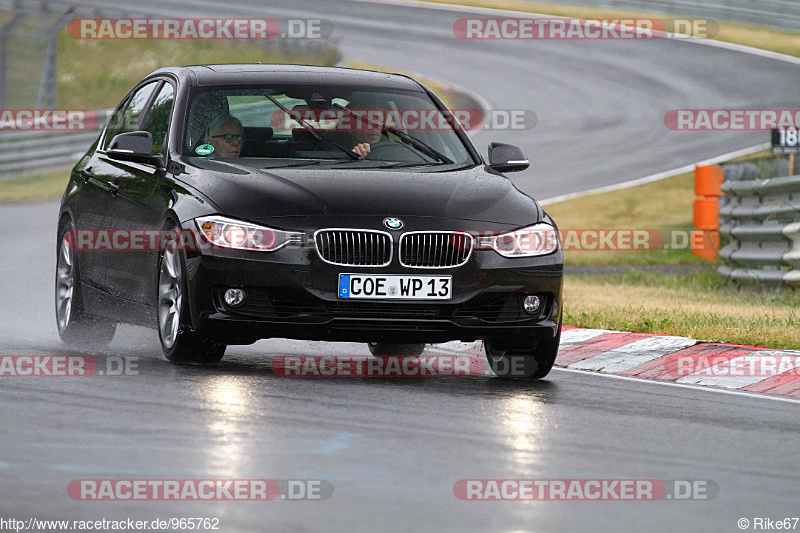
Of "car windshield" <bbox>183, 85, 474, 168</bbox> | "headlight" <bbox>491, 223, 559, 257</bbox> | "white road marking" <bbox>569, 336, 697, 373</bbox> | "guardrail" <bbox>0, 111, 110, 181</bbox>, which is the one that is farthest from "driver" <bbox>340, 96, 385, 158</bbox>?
"guardrail" <bbox>0, 111, 110, 181</bbox>

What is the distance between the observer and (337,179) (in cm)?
891

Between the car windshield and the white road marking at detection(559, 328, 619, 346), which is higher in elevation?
the car windshield

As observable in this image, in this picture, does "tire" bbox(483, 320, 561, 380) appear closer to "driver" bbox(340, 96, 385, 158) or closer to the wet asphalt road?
the wet asphalt road

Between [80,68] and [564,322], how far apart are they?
33.2 meters

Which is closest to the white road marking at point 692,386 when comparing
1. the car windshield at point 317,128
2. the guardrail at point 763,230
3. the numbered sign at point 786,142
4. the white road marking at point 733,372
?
the white road marking at point 733,372

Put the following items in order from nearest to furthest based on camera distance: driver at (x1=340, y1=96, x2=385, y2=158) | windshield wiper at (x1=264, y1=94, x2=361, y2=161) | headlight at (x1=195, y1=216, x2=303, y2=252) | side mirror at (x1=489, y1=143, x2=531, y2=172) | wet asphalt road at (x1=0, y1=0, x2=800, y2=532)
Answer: wet asphalt road at (x1=0, y1=0, x2=800, y2=532) < headlight at (x1=195, y1=216, x2=303, y2=252) < windshield wiper at (x1=264, y1=94, x2=361, y2=161) < driver at (x1=340, y1=96, x2=385, y2=158) < side mirror at (x1=489, y1=143, x2=531, y2=172)

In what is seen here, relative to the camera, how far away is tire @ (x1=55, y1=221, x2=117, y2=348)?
34.7 ft

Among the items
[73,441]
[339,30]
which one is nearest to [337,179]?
[73,441]

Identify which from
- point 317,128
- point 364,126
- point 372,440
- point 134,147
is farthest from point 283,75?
point 372,440

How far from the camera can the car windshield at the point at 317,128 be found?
9.50 metres

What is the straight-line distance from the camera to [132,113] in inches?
428

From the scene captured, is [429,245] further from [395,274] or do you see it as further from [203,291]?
[203,291]

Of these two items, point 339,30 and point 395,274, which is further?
point 339,30

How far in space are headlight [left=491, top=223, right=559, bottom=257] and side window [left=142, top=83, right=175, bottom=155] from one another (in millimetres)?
2295
